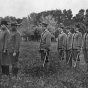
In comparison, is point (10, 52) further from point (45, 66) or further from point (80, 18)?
point (80, 18)

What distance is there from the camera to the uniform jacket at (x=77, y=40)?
11.4 m

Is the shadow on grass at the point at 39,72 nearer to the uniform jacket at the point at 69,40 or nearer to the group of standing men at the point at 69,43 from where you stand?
the group of standing men at the point at 69,43

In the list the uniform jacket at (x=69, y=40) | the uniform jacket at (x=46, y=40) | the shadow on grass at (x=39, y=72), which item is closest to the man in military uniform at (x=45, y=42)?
the uniform jacket at (x=46, y=40)

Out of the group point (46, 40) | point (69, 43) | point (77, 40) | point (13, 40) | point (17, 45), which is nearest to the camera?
point (17, 45)

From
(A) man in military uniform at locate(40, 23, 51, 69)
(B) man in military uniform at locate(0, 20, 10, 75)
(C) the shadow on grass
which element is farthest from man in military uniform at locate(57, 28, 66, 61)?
(B) man in military uniform at locate(0, 20, 10, 75)

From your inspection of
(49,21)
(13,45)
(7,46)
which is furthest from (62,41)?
(49,21)

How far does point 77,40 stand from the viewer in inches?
458

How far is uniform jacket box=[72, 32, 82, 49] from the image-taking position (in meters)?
11.4

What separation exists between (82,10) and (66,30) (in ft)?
356

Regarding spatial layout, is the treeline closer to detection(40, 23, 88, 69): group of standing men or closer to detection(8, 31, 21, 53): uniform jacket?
detection(40, 23, 88, 69): group of standing men

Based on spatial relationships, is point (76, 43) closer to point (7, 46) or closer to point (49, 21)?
point (7, 46)

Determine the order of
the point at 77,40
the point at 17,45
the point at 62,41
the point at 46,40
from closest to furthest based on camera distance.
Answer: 1. the point at 17,45
2. the point at 46,40
3. the point at 77,40
4. the point at 62,41

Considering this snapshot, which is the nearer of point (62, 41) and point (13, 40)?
point (13, 40)

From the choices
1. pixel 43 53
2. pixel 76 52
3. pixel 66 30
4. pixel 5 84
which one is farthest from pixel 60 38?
pixel 5 84
